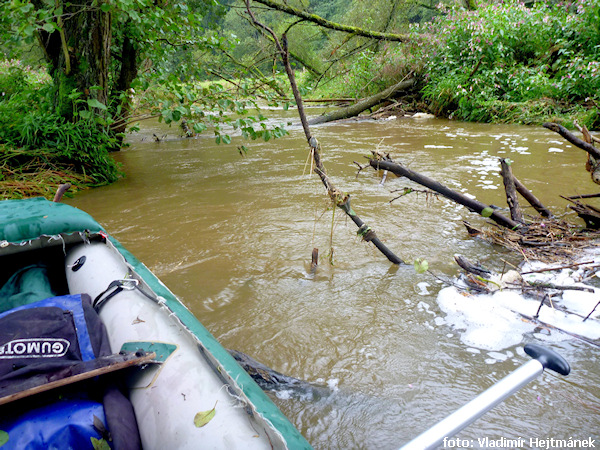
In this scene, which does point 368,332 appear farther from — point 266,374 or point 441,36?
point 441,36

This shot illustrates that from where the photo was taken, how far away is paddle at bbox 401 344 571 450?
0.99 meters

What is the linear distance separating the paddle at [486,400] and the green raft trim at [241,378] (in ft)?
0.97

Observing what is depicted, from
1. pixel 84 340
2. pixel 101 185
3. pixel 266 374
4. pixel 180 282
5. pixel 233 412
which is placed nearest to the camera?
pixel 233 412

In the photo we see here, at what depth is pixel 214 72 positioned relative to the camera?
4.70 m

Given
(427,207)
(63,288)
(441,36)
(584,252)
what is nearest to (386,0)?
(441,36)

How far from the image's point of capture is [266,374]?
1.92 m

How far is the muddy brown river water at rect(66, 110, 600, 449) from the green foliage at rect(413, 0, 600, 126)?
238 cm

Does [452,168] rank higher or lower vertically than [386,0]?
lower

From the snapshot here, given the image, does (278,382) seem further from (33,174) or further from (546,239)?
(33,174)

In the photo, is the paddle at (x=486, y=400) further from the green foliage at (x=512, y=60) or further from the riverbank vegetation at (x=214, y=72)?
the green foliage at (x=512, y=60)

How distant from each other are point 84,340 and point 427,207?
3.60 m

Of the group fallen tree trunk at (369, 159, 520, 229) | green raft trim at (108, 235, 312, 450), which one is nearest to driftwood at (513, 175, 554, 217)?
fallen tree trunk at (369, 159, 520, 229)

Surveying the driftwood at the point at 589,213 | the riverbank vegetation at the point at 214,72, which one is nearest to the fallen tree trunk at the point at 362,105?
the riverbank vegetation at the point at 214,72

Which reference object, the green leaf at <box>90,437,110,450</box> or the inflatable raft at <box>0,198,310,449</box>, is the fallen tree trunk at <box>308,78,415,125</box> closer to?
the inflatable raft at <box>0,198,310,449</box>
